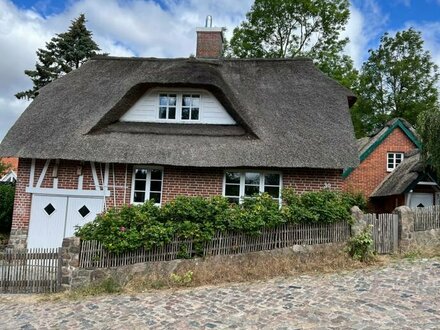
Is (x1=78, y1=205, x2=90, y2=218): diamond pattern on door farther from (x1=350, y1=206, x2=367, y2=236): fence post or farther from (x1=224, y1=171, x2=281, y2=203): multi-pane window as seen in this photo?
(x1=350, y1=206, x2=367, y2=236): fence post

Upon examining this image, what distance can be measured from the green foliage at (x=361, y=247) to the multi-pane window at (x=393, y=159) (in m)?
10.6

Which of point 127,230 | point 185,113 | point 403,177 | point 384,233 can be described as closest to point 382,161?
point 403,177

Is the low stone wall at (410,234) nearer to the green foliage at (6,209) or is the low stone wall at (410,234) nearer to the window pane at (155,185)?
the window pane at (155,185)

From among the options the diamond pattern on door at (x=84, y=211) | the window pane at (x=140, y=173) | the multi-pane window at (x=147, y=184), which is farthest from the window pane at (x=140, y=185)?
the diamond pattern on door at (x=84, y=211)

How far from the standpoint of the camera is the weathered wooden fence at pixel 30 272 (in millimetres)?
8812

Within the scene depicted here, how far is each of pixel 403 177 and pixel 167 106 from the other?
9690mm

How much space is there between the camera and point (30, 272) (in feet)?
29.2

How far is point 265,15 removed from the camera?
90.2ft

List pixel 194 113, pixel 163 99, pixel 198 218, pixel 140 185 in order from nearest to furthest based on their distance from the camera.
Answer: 1. pixel 198 218
2. pixel 140 185
3. pixel 194 113
4. pixel 163 99

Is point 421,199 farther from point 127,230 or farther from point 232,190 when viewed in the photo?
point 127,230

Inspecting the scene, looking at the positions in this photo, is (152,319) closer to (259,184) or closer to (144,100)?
(259,184)

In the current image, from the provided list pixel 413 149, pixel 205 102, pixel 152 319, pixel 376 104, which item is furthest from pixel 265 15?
pixel 152 319

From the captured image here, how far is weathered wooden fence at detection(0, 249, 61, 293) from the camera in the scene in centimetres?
881

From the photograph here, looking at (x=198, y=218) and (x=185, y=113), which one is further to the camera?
(x=185, y=113)
